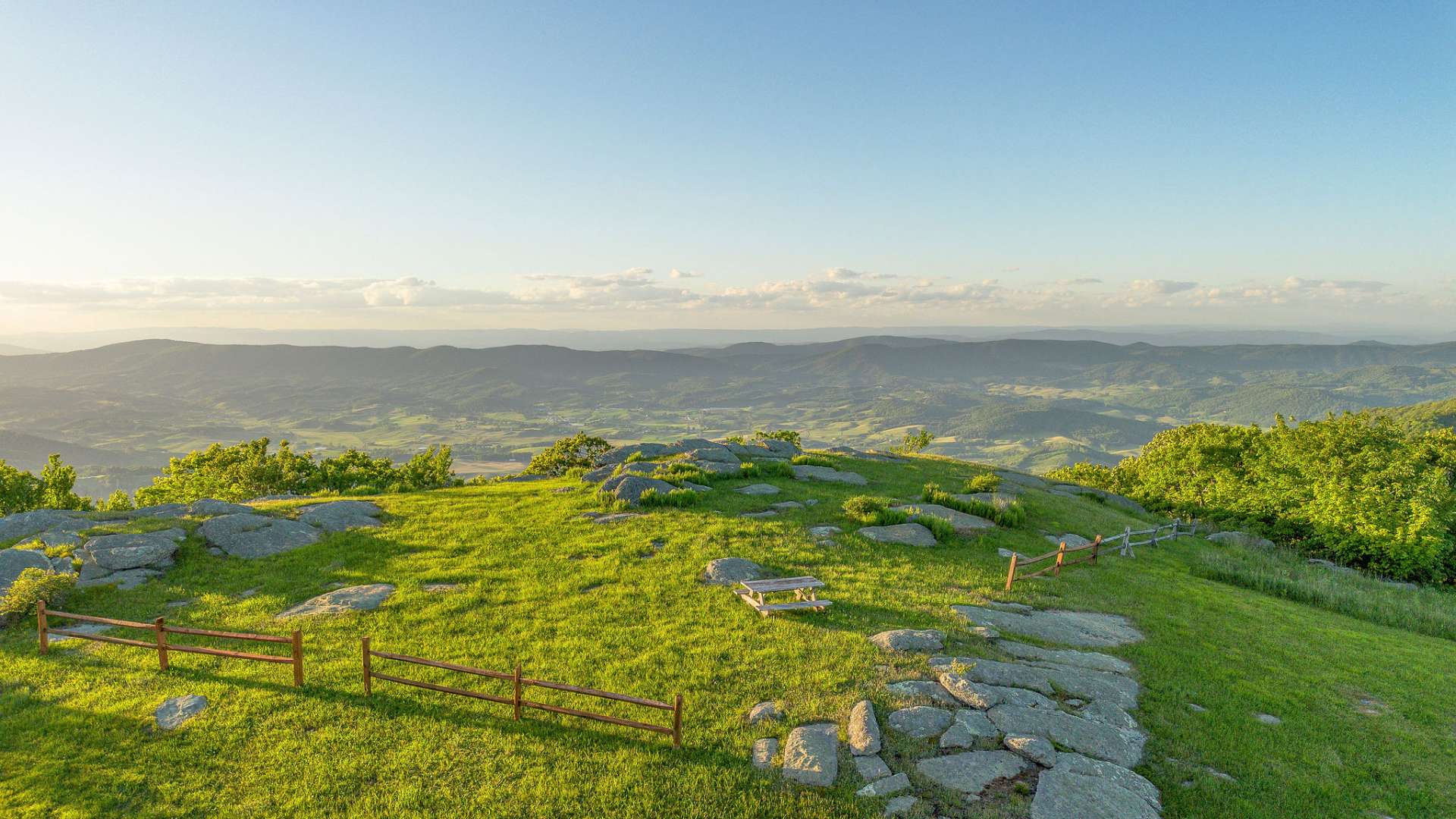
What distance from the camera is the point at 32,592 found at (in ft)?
52.0

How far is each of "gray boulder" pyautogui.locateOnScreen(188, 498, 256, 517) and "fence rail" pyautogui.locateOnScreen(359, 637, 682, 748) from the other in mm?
16926

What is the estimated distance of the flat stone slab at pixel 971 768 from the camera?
29.9 feet

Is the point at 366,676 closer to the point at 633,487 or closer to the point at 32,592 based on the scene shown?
the point at 32,592

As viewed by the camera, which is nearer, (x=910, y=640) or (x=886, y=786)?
(x=886, y=786)

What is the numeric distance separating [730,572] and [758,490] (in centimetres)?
1064

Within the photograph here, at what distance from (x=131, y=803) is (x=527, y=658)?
20.9 ft

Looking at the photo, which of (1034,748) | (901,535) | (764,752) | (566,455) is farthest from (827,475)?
(764,752)

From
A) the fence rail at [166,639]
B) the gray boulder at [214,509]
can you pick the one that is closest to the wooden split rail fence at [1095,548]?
the fence rail at [166,639]

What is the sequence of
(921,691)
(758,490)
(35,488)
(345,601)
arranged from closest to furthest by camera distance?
(921,691) < (345,601) < (758,490) < (35,488)

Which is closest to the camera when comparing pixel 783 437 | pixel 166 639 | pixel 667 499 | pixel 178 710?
pixel 178 710

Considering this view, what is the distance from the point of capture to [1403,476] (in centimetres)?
3161

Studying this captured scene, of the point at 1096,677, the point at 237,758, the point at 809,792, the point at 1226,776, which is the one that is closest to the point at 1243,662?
the point at 1096,677

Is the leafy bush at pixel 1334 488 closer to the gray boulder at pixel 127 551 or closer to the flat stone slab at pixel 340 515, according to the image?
the flat stone slab at pixel 340 515

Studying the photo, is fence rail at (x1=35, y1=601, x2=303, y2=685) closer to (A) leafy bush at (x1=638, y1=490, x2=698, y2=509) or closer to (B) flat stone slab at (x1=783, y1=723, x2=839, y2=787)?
(B) flat stone slab at (x1=783, y1=723, x2=839, y2=787)
